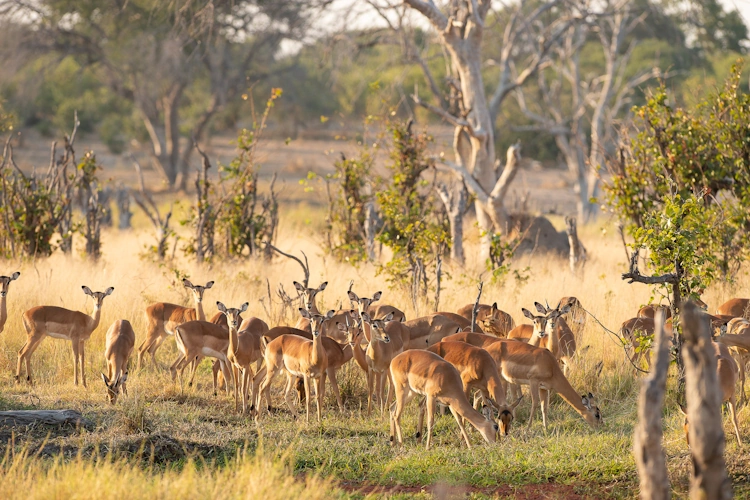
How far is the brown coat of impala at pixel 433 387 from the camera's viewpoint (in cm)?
686

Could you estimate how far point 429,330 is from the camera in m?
8.98

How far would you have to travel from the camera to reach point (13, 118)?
15.9 meters

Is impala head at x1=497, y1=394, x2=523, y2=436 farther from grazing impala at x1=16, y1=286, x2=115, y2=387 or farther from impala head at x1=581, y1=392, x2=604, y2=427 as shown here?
grazing impala at x1=16, y1=286, x2=115, y2=387

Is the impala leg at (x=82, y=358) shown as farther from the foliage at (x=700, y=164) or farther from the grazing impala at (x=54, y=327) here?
the foliage at (x=700, y=164)

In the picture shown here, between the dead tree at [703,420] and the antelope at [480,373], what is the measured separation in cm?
295

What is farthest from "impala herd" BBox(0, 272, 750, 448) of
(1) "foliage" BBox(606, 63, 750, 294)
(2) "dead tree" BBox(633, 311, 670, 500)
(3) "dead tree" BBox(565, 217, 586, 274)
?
(3) "dead tree" BBox(565, 217, 586, 274)

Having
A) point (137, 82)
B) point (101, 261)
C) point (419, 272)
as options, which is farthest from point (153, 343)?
point (137, 82)

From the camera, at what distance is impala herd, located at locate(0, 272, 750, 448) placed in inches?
280

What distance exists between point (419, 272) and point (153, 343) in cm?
336

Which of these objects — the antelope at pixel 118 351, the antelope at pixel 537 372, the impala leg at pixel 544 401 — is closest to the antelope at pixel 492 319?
the impala leg at pixel 544 401

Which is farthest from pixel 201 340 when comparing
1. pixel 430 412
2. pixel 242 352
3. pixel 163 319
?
pixel 430 412

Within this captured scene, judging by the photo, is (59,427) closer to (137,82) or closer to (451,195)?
(451,195)

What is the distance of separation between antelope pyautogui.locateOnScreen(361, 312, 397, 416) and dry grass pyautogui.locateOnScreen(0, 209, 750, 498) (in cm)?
27

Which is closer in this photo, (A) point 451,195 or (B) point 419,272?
(B) point 419,272
